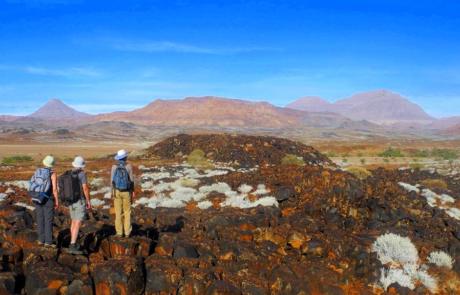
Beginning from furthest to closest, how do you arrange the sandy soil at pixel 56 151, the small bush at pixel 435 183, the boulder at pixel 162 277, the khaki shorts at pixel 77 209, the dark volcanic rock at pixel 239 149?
the sandy soil at pixel 56 151
the dark volcanic rock at pixel 239 149
the small bush at pixel 435 183
the khaki shorts at pixel 77 209
the boulder at pixel 162 277

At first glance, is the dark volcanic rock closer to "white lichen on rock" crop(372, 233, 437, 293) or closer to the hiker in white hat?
"white lichen on rock" crop(372, 233, 437, 293)

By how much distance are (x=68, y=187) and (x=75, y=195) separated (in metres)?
0.20

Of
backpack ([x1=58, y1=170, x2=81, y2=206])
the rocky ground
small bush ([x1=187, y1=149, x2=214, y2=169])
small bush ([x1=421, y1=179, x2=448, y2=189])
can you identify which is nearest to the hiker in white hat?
backpack ([x1=58, y1=170, x2=81, y2=206])

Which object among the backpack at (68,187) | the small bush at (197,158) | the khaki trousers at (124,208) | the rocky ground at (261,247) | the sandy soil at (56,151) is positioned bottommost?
the sandy soil at (56,151)

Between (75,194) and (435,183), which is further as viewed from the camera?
(435,183)

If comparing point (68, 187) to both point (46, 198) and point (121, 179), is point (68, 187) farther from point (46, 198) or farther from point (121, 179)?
point (121, 179)

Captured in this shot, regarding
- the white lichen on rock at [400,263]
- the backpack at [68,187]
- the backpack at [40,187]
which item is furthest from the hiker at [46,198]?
the white lichen on rock at [400,263]

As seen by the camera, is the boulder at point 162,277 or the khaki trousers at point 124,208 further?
the khaki trousers at point 124,208

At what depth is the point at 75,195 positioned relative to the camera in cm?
830

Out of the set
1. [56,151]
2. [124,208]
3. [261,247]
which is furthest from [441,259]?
[56,151]

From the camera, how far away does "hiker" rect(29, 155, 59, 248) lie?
27.0ft

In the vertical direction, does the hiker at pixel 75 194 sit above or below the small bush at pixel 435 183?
above

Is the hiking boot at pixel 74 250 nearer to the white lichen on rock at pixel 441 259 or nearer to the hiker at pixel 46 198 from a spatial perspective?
the hiker at pixel 46 198

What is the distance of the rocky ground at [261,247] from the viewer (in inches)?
303
